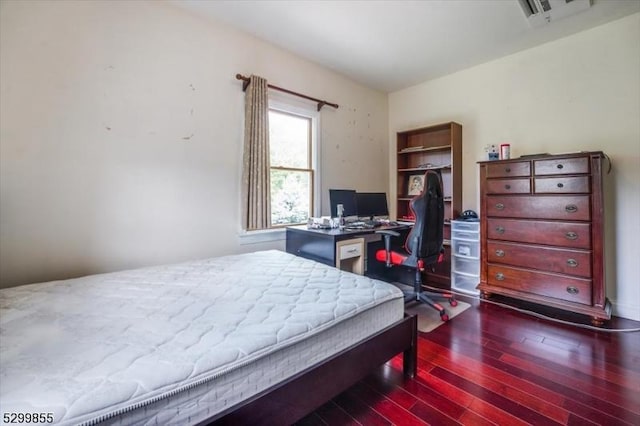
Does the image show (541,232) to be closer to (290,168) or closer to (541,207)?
(541,207)

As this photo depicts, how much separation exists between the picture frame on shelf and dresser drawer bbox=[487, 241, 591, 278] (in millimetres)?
1236

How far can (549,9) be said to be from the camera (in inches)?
90.0

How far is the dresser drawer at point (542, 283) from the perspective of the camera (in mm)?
2338

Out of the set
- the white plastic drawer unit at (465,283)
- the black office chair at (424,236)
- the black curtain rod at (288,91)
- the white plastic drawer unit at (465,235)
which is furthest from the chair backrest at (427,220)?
the black curtain rod at (288,91)

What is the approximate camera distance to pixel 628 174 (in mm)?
2451

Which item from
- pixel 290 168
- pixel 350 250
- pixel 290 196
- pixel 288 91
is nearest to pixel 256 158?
pixel 290 168

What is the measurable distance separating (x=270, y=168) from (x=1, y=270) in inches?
77.3

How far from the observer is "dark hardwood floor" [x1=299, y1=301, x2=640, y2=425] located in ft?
4.54

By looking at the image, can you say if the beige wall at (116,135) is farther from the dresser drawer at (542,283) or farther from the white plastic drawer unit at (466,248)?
the dresser drawer at (542,283)

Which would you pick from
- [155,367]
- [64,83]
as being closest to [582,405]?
[155,367]

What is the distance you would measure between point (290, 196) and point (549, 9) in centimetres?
271

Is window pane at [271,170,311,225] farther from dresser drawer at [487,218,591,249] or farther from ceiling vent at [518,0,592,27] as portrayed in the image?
→ ceiling vent at [518,0,592,27]

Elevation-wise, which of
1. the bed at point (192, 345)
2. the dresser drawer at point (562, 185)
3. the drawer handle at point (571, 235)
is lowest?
the bed at point (192, 345)

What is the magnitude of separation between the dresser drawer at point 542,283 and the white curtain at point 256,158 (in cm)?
227
